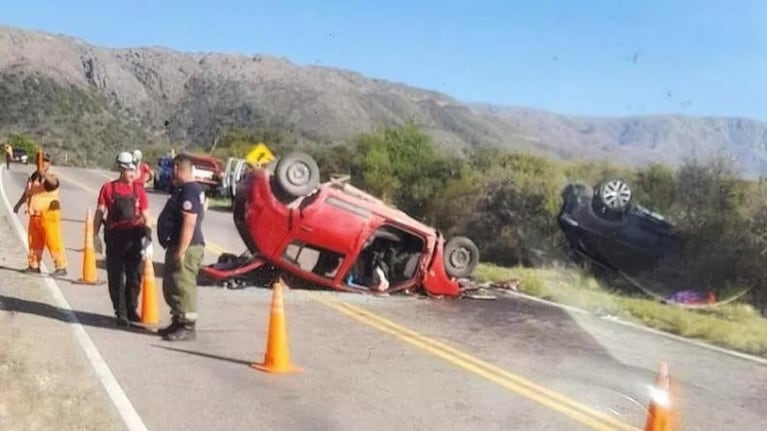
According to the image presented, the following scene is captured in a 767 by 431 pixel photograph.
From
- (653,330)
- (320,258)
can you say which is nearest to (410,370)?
(653,330)

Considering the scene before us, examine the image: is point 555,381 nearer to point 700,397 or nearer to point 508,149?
point 700,397

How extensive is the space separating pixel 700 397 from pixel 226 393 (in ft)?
13.2

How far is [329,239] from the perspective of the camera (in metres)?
Answer: 13.9

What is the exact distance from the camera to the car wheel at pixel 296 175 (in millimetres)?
13930

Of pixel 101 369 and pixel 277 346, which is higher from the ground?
pixel 277 346

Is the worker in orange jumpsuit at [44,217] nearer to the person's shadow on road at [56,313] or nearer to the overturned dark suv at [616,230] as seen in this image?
the person's shadow on road at [56,313]

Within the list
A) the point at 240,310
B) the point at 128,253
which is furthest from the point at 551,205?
the point at 128,253

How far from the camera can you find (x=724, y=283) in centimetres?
1900

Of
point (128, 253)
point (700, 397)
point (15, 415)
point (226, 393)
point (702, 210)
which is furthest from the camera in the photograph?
point (702, 210)

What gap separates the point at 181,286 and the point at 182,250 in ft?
1.15

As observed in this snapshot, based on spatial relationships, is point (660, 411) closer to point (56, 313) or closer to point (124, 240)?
point (124, 240)

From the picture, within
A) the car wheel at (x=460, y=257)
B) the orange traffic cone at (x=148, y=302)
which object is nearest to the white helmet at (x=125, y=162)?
the orange traffic cone at (x=148, y=302)

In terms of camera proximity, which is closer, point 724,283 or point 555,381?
point 555,381

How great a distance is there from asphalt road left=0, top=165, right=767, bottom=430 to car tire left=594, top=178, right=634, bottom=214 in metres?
6.19
